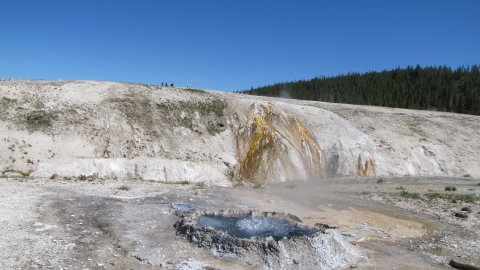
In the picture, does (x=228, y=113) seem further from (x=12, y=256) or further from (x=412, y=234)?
(x=12, y=256)

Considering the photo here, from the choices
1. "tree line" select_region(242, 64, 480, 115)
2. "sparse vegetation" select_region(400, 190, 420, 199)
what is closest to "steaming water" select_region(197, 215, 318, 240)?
"sparse vegetation" select_region(400, 190, 420, 199)

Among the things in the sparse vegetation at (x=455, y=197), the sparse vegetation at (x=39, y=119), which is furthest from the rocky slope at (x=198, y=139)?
the sparse vegetation at (x=455, y=197)

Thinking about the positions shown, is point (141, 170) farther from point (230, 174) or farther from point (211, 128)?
point (211, 128)

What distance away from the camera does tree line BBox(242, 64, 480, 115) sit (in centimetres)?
8694

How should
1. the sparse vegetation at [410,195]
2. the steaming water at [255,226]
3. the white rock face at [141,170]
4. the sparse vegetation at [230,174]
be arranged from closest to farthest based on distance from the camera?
the steaming water at [255,226] < the sparse vegetation at [410,195] < the white rock face at [141,170] < the sparse vegetation at [230,174]

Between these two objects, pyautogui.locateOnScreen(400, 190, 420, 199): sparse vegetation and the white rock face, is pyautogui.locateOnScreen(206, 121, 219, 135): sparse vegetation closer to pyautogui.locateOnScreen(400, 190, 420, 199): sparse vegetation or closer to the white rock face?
the white rock face

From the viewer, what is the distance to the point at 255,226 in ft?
41.3

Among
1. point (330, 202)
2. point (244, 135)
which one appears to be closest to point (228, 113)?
point (244, 135)

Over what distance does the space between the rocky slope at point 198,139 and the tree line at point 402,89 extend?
4887 cm

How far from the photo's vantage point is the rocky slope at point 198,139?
2433 cm

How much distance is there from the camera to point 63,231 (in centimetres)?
1102

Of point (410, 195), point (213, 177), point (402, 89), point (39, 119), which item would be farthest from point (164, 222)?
point (402, 89)

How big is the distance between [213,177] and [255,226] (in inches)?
577

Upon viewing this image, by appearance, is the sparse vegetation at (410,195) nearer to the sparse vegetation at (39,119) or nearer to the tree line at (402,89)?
the sparse vegetation at (39,119)
